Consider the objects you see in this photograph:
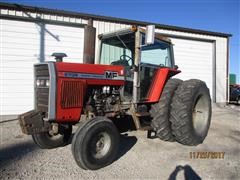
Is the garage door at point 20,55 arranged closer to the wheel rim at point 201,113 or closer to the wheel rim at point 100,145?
the wheel rim at point 100,145

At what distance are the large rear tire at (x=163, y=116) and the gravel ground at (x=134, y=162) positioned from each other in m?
0.33

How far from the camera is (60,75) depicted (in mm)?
3973

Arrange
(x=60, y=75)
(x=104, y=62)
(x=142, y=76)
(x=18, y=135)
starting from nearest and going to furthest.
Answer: (x=60, y=75)
(x=142, y=76)
(x=104, y=62)
(x=18, y=135)

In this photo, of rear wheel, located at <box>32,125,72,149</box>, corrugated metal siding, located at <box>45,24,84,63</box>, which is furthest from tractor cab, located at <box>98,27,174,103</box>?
corrugated metal siding, located at <box>45,24,84,63</box>

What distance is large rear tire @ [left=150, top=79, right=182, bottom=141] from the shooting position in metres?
4.82

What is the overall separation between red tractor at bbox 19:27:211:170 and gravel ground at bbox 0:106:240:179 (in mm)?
214

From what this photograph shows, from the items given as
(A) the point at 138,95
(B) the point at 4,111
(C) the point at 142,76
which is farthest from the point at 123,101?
(B) the point at 4,111

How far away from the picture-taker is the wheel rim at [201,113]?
5.63 meters

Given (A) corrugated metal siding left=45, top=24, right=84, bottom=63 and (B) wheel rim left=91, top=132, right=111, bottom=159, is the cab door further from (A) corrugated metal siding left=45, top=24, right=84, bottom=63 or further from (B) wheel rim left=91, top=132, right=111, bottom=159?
(A) corrugated metal siding left=45, top=24, right=84, bottom=63

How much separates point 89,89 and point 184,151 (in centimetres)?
219

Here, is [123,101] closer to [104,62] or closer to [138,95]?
[138,95]

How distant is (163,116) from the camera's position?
4.83 m

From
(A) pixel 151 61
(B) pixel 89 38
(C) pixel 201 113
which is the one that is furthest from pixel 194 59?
(A) pixel 151 61
